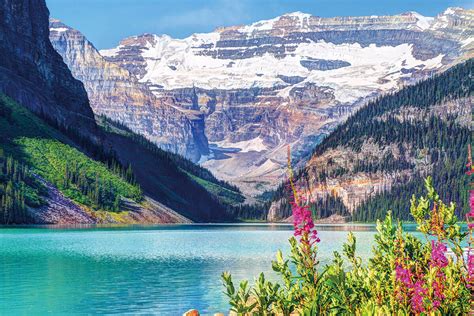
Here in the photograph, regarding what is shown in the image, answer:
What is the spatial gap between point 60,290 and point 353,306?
50302 millimetres

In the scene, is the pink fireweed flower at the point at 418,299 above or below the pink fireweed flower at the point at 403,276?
below

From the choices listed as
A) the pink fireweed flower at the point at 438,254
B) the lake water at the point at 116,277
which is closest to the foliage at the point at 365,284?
the pink fireweed flower at the point at 438,254

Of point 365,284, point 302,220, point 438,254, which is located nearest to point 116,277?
point 365,284

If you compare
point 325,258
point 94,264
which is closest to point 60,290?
point 94,264

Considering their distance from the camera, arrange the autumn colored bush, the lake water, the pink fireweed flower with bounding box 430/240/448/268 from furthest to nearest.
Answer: the lake water → the pink fireweed flower with bounding box 430/240/448/268 → the autumn colored bush

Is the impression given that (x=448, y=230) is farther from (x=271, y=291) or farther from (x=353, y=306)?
(x=271, y=291)

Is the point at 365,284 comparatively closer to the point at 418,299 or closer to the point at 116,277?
the point at 418,299

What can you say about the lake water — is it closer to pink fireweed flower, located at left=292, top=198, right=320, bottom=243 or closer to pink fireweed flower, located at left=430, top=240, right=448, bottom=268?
pink fireweed flower, located at left=430, top=240, right=448, bottom=268

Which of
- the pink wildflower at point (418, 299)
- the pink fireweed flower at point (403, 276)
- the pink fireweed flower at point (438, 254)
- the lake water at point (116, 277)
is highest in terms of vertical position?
the pink fireweed flower at point (438, 254)

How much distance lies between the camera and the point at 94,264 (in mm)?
95125

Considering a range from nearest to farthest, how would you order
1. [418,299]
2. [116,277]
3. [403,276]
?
[418,299] < [403,276] < [116,277]

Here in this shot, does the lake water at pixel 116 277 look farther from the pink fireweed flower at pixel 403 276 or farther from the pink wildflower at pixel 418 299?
A: the pink wildflower at pixel 418 299

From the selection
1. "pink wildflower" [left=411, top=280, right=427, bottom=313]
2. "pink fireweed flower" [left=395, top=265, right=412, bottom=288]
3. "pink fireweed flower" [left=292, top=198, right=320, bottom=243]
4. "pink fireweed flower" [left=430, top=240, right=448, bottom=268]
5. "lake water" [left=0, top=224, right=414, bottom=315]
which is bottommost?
"lake water" [left=0, top=224, right=414, bottom=315]

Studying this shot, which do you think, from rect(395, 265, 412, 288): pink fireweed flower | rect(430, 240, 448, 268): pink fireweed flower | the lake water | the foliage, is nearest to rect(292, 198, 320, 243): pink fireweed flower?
the foliage
